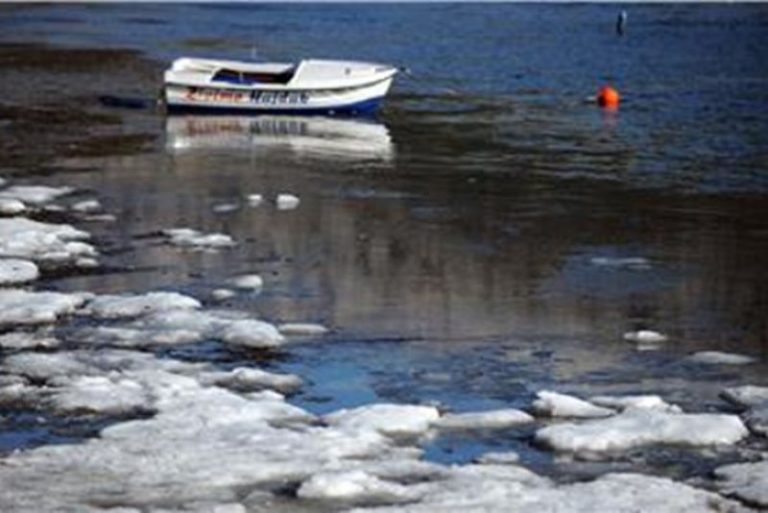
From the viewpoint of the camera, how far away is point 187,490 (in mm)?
10406

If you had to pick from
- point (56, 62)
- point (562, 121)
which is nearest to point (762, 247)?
point (562, 121)

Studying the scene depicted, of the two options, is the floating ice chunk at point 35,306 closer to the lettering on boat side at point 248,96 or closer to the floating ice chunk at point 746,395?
the floating ice chunk at point 746,395

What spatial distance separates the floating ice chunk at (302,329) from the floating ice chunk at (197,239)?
4.55m

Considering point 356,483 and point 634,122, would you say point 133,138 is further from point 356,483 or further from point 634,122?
point 356,483

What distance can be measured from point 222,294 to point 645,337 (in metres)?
4.36

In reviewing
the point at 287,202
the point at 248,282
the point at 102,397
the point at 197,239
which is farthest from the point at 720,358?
the point at 287,202

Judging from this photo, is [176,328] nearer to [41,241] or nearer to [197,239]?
[41,241]

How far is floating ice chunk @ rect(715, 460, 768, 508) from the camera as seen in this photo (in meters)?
10.5

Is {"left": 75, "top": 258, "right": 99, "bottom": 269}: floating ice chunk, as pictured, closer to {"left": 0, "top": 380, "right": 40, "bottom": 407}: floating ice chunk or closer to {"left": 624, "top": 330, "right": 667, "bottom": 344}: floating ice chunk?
{"left": 0, "top": 380, "right": 40, "bottom": 407}: floating ice chunk

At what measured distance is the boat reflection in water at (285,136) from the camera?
31.9m

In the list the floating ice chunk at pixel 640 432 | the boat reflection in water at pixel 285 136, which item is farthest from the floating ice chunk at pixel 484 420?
the boat reflection in water at pixel 285 136

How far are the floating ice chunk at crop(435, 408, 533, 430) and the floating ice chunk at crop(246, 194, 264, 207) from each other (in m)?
11.7

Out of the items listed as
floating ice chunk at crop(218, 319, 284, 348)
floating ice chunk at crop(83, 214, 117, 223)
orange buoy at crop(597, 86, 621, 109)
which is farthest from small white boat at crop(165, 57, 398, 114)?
floating ice chunk at crop(218, 319, 284, 348)

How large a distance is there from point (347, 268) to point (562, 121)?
70.4ft
